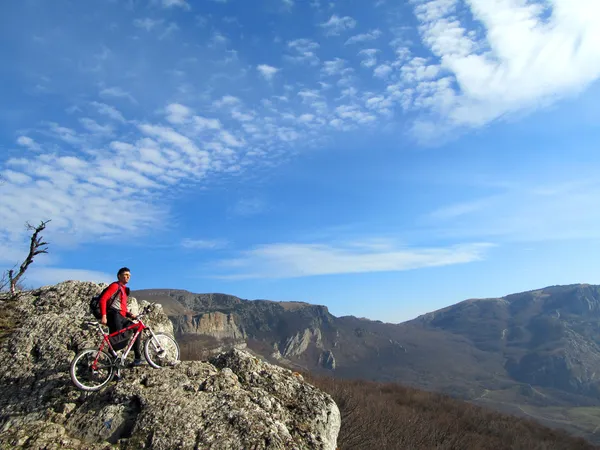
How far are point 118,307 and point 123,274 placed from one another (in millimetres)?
911

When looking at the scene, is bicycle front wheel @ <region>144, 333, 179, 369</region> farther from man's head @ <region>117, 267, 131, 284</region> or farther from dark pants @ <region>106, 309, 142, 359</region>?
man's head @ <region>117, 267, 131, 284</region>

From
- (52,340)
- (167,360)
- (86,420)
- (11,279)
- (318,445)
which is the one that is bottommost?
(318,445)

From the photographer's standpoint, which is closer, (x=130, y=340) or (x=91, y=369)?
(x=91, y=369)

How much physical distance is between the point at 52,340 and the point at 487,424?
7512cm

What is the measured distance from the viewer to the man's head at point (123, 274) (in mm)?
11648

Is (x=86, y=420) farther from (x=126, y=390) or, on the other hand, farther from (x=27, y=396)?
(x=27, y=396)

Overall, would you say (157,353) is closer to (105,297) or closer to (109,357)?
(109,357)

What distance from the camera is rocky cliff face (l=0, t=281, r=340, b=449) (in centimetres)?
905

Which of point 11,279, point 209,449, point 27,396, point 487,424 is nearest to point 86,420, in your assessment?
point 27,396

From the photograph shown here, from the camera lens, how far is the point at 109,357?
10836mm

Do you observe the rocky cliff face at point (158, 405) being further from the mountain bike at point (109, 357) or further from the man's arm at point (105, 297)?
the man's arm at point (105, 297)

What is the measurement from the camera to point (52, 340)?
41.9 feet

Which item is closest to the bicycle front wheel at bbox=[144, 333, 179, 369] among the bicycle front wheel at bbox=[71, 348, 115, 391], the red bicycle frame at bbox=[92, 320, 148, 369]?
the red bicycle frame at bbox=[92, 320, 148, 369]

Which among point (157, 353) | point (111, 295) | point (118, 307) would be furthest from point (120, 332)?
point (157, 353)
